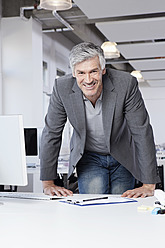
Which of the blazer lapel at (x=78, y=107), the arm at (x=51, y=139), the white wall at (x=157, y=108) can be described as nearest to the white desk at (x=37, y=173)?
the arm at (x=51, y=139)

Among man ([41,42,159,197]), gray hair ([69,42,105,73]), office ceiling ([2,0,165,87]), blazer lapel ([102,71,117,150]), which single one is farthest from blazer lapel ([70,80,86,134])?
office ceiling ([2,0,165,87])

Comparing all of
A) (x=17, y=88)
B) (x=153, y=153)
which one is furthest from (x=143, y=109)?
(x=17, y=88)

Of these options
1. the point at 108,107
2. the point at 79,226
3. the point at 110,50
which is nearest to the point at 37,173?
the point at 108,107

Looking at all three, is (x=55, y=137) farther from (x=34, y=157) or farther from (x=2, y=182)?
(x=34, y=157)

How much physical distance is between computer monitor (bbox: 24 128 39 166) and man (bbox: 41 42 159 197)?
2.72 m

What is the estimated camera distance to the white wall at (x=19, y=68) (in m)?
7.48

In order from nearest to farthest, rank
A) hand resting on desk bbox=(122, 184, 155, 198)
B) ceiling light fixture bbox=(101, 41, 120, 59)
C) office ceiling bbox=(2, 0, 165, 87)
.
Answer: hand resting on desk bbox=(122, 184, 155, 198), office ceiling bbox=(2, 0, 165, 87), ceiling light fixture bbox=(101, 41, 120, 59)

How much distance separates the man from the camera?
2.37 m

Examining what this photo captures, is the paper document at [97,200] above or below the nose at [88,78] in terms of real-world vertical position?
below

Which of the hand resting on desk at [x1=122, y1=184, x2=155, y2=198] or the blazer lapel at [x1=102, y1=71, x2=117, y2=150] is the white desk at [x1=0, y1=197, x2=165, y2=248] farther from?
the blazer lapel at [x1=102, y1=71, x2=117, y2=150]

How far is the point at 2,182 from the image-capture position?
221 centimetres

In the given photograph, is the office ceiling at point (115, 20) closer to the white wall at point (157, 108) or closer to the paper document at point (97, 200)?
the paper document at point (97, 200)

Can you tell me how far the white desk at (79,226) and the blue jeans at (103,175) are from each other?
0.64 metres

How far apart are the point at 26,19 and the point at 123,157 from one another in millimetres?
5302
